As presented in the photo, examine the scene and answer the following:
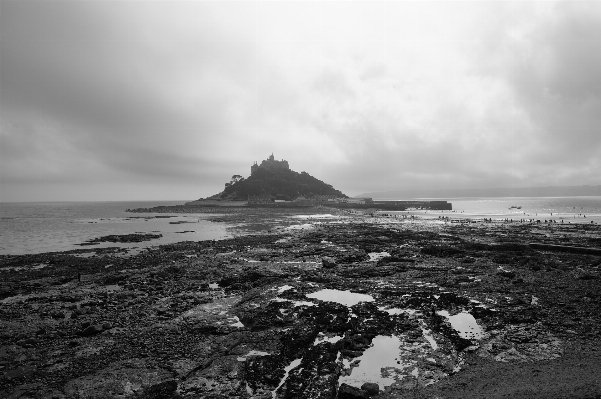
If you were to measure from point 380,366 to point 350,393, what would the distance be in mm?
1741

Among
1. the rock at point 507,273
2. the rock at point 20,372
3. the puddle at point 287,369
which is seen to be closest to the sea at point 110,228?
the rock at point 20,372

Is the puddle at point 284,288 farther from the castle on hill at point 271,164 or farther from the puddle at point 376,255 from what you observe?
the castle on hill at point 271,164

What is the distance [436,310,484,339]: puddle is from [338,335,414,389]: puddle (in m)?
2.28

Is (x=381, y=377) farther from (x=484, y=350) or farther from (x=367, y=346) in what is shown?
(x=484, y=350)

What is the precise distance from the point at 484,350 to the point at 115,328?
37.5 feet

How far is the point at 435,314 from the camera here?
37.6 ft

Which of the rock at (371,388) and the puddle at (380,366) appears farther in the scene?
the puddle at (380,366)

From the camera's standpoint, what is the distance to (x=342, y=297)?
1400 centimetres

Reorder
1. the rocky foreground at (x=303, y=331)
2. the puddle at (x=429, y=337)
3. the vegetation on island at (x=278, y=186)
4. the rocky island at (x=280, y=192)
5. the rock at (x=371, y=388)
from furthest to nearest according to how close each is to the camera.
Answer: the vegetation on island at (x=278, y=186), the rocky island at (x=280, y=192), the puddle at (x=429, y=337), the rocky foreground at (x=303, y=331), the rock at (x=371, y=388)

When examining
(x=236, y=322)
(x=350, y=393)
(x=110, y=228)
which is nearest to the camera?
(x=350, y=393)

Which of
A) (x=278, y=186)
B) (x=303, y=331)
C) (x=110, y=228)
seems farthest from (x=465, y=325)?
(x=278, y=186)

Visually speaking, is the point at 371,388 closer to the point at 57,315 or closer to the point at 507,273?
the point at 57,315

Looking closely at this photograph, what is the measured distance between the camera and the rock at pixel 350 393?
657 cm

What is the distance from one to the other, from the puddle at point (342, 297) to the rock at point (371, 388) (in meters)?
6.03
